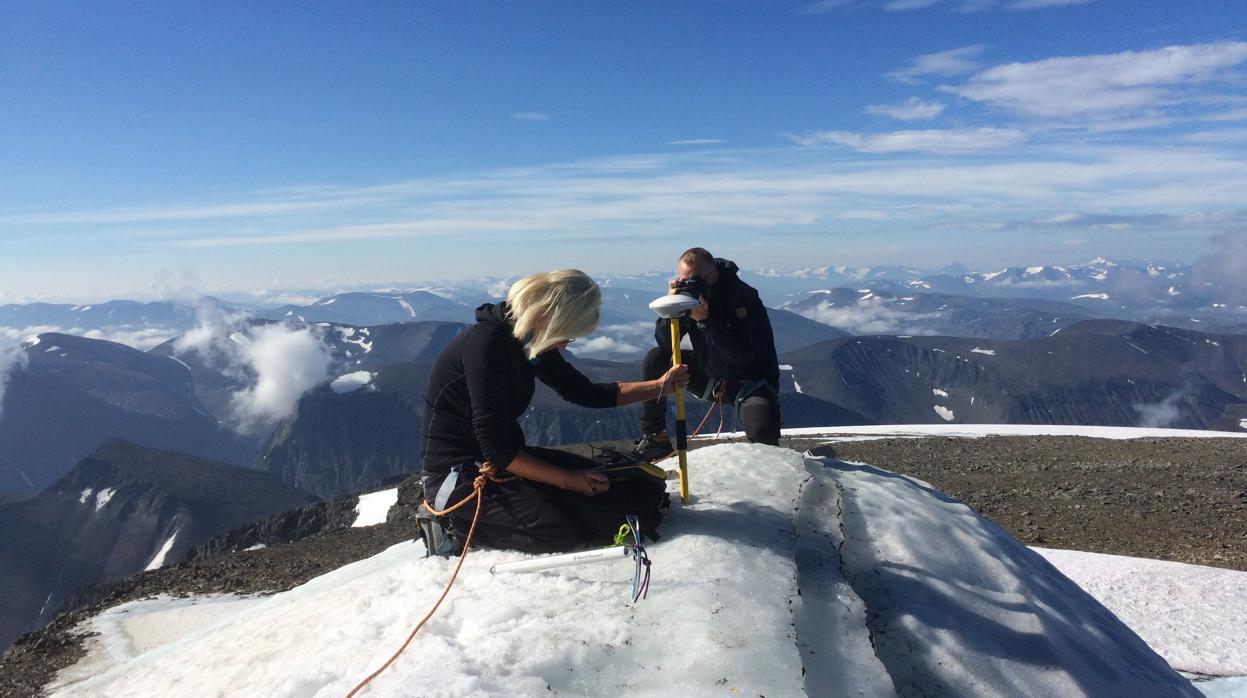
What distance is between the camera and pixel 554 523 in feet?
20.4

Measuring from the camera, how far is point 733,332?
10.3 meters

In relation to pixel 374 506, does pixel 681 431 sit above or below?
above

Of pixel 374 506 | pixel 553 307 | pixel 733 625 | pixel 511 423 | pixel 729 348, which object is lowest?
pixel 374 506

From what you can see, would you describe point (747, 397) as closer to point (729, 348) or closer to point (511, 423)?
point (729, 348)

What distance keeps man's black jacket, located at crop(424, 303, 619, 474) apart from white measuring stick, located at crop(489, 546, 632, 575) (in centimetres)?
86

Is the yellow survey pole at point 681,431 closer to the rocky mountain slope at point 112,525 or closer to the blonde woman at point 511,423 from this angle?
the blonde woman at point 511,423

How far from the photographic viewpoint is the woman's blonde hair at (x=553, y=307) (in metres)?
6.03

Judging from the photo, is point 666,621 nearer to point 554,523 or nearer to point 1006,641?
point 554,523

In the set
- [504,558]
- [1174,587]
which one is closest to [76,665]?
[504,558]

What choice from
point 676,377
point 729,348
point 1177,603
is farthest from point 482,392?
point 1177,603

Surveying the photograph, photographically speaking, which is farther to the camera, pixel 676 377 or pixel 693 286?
pixel 693 286

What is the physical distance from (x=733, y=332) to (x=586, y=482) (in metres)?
4.78

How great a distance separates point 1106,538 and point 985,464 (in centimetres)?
1053

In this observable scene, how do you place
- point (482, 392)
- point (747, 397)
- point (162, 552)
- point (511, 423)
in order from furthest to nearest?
1. point (162, 552)
2. point (747, 397)
3. point (511, 423)
4. point (482, 392)
